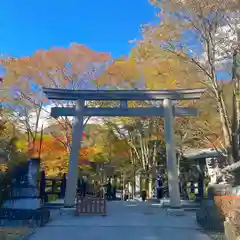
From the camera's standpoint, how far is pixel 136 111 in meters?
16.0

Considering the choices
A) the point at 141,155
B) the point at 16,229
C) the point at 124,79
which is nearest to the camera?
the point at 16,229

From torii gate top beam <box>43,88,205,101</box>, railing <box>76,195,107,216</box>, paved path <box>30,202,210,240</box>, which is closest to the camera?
paved path <box>30,202,210,240</box>

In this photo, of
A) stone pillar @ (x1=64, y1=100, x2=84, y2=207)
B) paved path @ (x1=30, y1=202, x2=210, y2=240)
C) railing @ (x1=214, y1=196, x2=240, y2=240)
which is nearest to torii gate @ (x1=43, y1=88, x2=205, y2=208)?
stone pillar @ (x1=64, y1=100, x2=84, y2=207)

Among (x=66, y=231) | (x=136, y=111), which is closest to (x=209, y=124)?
(x=136, y=111)

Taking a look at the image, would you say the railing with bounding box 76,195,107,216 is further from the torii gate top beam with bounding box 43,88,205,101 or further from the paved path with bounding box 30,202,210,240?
the torii gate top beam with bounding box 43,88,205,101

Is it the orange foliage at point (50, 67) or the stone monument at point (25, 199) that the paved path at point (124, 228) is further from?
the orange foliage at point (50, 67)

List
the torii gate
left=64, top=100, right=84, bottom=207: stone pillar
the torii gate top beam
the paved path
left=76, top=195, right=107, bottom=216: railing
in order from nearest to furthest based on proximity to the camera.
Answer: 1. the paved path
2. left=76, top=195, right=107, bottom=216: railing
3. left=64, top=100, right=84, bottom=207: stone pillar
4. the torii gate
5. the torii gate top beam

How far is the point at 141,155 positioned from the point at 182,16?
47.5 ft

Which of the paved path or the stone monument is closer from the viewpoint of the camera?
the paved path

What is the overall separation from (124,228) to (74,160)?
501cm

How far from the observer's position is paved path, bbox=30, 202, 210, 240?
30.9 feet

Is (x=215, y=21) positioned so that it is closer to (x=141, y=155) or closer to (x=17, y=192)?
(x=17, y=192)

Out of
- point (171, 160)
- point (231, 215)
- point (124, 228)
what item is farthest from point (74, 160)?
point (231, 215)

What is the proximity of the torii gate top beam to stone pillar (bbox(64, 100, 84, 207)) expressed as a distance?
0.46m
